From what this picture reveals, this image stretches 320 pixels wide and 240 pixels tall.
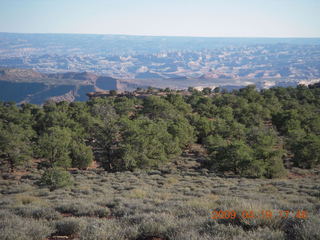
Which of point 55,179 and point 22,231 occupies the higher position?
point 22,231

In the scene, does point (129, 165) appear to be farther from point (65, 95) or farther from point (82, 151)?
point (65, 95)

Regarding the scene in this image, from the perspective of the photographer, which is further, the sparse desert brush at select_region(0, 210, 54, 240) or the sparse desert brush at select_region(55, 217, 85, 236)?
the sparse desert brush at select_region(55, 217, 85, 236)

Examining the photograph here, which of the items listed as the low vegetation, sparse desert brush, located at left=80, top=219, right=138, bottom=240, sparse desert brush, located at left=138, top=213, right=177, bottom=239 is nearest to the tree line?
the low vegetation

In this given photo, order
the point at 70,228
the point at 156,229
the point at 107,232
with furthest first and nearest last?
the point at 70,228 < the point at 156,229 < the point at 107,232

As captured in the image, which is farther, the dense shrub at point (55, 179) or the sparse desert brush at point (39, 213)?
the dense shrub at point (55, 179)

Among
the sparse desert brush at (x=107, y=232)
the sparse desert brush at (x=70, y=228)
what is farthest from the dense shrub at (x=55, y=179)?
the sparse desert brush at (x=107, y=232)

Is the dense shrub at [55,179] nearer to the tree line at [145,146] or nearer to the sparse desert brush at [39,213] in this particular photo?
the tree line at [145,146]

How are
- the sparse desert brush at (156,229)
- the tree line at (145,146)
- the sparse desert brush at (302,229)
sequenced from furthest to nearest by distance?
the tree line at (145,146)
the sparse desert brush at (156,229)
the sparse desert brush at (302,229)

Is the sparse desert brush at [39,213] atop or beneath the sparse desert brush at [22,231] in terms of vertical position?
beneath

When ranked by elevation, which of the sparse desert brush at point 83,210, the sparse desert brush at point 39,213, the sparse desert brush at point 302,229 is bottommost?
the sparse desert brush at point 83,210

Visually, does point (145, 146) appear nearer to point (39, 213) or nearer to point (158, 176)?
point (158, 176)

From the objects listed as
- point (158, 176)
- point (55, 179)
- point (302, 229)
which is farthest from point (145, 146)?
point (302, 229)

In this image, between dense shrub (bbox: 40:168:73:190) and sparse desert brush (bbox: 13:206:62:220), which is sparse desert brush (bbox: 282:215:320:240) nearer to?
sparse desert brush (bbox: 13:206:62:220)

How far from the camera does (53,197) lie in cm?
1316
